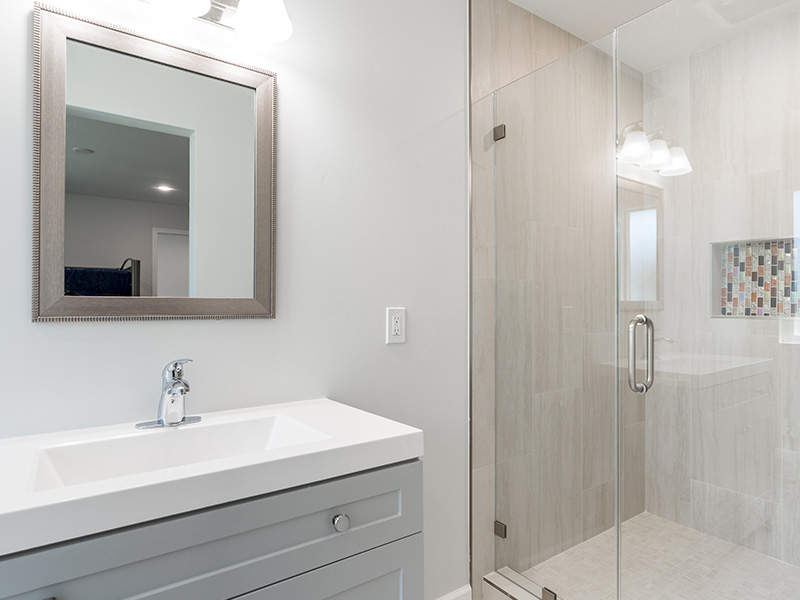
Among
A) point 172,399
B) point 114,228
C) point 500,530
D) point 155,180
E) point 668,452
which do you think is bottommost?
point 500,530

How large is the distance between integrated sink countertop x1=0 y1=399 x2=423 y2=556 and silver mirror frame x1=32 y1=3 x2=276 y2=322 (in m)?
0.28

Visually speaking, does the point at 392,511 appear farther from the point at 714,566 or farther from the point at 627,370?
the point at 714,566

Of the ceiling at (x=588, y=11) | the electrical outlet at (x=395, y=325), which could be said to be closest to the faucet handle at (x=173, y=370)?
the electrical outlet at (x=395, y=325)

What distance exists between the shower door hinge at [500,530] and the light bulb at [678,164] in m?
1.42

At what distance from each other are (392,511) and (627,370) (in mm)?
928

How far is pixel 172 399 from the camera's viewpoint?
112 centimetres

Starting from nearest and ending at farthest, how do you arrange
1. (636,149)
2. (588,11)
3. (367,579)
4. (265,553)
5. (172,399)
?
(265,553) < (367,579) < (172,399) < (636,149) < (588,11)

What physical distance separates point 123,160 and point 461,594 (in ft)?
6.05

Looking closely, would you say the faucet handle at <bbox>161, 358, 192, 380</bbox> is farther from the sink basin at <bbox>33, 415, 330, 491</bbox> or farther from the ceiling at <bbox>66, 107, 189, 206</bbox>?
the ceiling at <bbox>66, 107, 189, 206</bbox>

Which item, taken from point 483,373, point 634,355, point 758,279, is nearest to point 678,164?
point 758,279

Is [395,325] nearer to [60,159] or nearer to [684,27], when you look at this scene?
[60,159]

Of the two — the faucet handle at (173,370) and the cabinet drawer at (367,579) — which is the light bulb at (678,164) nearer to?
the cabinet drawer at (367,579)

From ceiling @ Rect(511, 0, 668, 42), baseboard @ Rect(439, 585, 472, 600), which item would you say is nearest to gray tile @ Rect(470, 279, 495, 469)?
baseboard @ Rect(439, 585, 472, 600)

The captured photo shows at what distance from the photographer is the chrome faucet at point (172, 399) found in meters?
1.11
